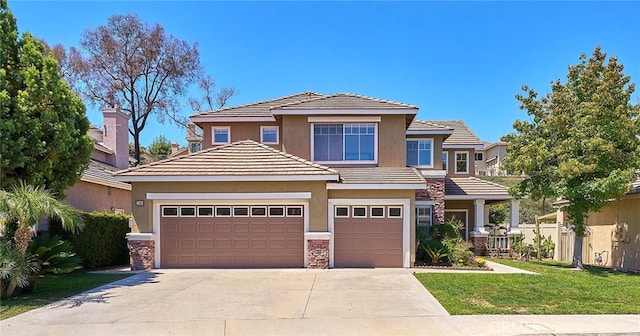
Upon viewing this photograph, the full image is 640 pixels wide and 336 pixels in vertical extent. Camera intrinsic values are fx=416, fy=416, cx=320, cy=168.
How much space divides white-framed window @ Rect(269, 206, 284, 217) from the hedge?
20.8 feet

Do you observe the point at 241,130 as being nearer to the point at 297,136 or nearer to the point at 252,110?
the point at 252,110

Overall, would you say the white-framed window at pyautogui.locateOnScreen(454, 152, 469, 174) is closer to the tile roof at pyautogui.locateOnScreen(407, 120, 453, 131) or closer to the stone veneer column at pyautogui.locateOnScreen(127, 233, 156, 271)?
the tile roof at pyautogui.locateOnScreen(407, 120, 453, 131)

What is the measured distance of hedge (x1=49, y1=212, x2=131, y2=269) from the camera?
561 inches

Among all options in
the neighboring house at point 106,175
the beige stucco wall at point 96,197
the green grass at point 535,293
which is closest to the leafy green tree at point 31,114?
the neighboring house at point 106,175

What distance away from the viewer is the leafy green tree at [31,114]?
34.6ft

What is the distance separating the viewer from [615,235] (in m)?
16.8

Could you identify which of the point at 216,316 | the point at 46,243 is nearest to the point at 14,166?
the point at 46,243

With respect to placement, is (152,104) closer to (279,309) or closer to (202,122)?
(202,122)

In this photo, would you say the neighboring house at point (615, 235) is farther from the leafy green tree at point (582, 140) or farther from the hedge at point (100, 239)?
the hedge at point (100, 239)

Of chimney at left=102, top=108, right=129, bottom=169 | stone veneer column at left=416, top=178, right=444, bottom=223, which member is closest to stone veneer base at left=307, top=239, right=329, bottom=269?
stone veneer column at left=416, top=178, right=444, bottom=223

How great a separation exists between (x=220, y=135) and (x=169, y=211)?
5.83 m

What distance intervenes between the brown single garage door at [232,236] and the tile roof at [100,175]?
553 centimetres

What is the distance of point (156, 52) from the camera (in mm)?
31750

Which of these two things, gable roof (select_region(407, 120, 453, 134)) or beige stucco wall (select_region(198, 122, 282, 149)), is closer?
gable roof (select_region(407, 120, 453, 134))
